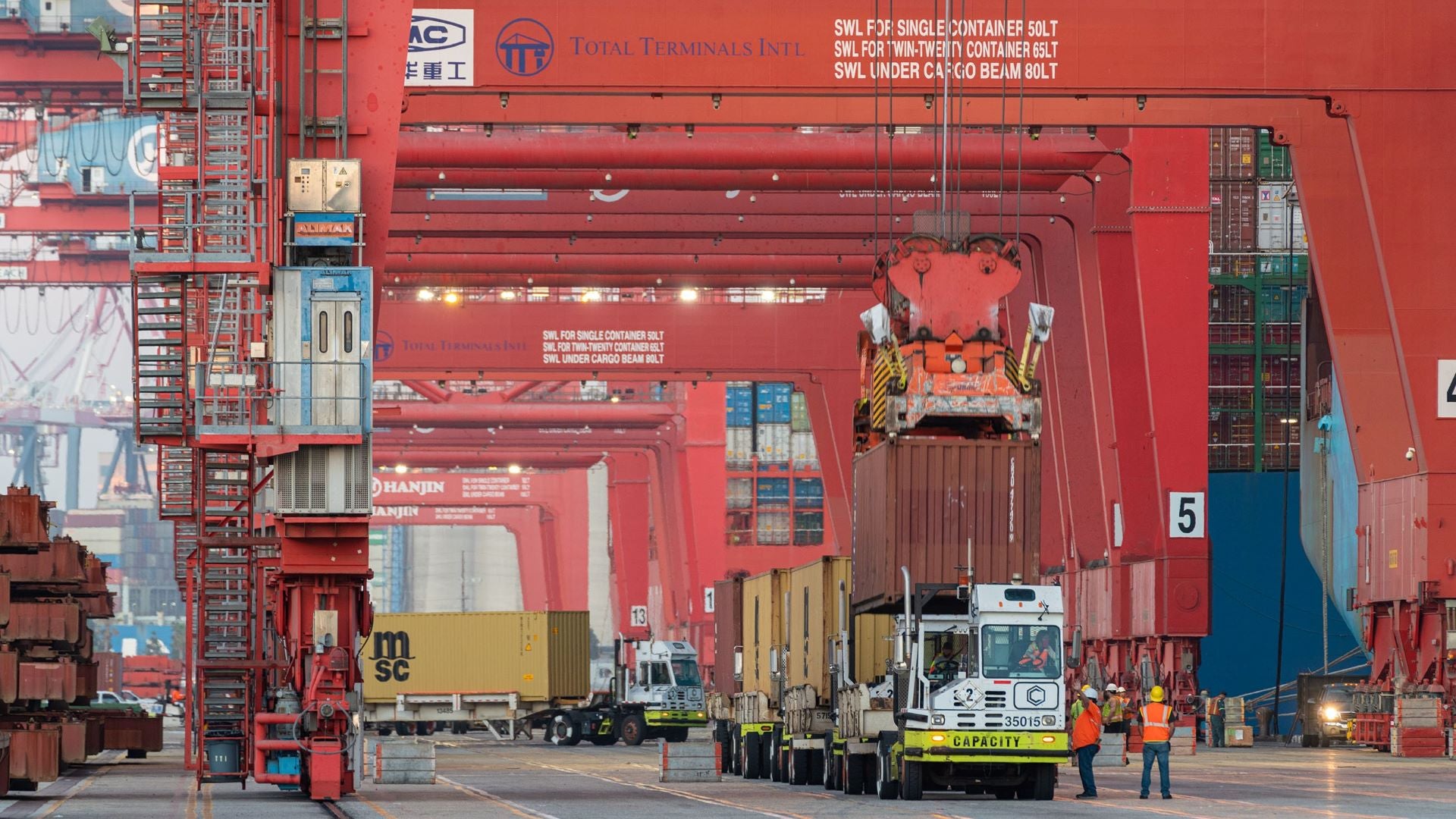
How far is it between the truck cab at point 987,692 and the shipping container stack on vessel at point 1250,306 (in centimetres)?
4214

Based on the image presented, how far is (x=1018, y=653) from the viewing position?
76.5 feet

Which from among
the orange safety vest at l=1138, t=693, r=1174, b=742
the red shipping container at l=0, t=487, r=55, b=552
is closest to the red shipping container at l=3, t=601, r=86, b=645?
the red shipping container at l=0, t=487, r=55, b=552

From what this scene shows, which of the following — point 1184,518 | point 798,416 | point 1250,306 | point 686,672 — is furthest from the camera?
point 798,416

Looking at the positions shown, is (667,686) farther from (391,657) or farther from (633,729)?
(391,657)

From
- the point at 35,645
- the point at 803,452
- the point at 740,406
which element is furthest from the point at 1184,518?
the point at 740,406

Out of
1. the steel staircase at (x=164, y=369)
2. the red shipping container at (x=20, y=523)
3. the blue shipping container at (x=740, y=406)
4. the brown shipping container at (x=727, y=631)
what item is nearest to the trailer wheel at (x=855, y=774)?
the steel staircase at (x=164, y=369)

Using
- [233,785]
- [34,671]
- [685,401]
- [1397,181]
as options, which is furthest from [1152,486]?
[685,401]

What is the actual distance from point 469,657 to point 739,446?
3324cm

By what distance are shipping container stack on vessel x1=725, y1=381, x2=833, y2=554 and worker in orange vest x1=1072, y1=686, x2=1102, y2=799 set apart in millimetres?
53753

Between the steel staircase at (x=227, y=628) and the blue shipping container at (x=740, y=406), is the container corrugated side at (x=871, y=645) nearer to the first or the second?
the steel staircase at (x=227, y=628)

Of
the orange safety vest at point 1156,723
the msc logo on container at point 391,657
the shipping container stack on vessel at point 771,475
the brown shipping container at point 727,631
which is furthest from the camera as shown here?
the shipping container stack on vessel at point 771,475

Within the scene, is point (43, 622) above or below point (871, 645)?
above

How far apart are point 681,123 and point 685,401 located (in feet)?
141

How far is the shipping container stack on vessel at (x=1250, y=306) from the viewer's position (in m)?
64.8
